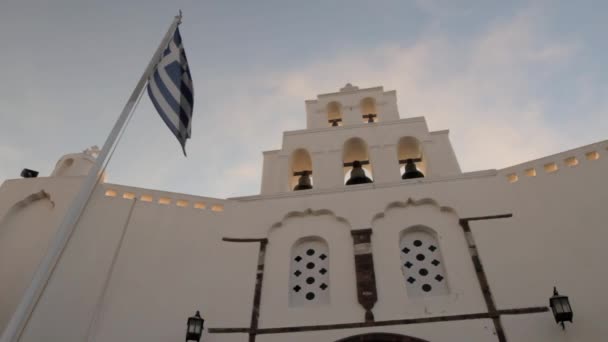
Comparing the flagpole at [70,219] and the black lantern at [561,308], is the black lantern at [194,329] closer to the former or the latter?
the flagpole at [70,219]

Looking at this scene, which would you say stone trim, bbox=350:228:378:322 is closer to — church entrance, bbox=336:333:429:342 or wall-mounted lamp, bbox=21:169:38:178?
church entrance, bbox=336:333:429:342

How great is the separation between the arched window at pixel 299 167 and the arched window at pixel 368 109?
2.14m

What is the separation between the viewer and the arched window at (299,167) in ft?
39.9

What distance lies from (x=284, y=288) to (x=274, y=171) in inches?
128

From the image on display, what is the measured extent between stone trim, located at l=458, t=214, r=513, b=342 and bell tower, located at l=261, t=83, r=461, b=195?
1.40 m

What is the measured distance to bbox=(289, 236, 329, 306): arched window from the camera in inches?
369

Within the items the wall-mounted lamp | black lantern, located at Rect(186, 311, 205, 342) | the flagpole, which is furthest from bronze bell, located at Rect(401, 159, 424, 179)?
the wall-mounted lamp

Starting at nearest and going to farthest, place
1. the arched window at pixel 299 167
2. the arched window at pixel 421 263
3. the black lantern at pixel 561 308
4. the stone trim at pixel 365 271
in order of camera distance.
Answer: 1. the black lantern at pixel 561 308
2. the stone trim at pixel 365 271
3. the arched window at pixel 421 263
4. the arched window at pixel 299 167

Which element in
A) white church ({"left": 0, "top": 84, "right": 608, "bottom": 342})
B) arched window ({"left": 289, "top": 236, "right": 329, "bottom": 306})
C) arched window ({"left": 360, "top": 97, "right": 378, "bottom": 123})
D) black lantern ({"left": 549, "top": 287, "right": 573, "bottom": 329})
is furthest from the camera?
arched window ({"left": 360, "top": 97, "right": 378, "bottom": 123})

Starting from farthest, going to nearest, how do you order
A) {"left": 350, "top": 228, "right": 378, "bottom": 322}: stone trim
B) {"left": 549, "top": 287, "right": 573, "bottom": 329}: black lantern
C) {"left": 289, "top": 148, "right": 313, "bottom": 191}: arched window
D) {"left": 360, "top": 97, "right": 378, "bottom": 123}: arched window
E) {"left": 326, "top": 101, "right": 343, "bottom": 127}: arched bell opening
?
1. {"left": 326, "top": 101, "right": 343, "bottom": 127}: arched bell opening
2. {"left": 360, "top": 97, "right": 378, "bottom": 123}: arched window
3. {"left": 289, "top": 148, "right": 313, "bottom": 191}: arched window
4. {"left": 350, "top": 228, "right": 378, "bottom": 322}: stone trim
5. {"left": 549, "top": 287, "right": 573, "bottom": 329}: black lantern

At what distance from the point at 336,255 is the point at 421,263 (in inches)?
63.6

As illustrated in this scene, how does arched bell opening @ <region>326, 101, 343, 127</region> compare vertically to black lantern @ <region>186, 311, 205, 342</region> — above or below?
above

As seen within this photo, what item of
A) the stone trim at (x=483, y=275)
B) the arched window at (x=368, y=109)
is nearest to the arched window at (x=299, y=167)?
the arched window at (x=368, y=109)

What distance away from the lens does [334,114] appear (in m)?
13.7
